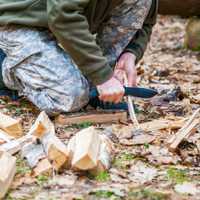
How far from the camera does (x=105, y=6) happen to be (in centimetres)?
287

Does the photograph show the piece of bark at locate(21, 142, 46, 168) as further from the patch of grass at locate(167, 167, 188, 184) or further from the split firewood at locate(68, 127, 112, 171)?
the patch of grass at locate(167, 167, 188, 184)

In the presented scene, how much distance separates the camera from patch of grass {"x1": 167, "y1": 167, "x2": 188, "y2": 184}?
217cm

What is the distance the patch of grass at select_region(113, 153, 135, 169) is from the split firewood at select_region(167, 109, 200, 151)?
172 millimetres

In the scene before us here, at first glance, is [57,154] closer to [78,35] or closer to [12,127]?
[12,127]

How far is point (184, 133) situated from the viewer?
97.3 inches

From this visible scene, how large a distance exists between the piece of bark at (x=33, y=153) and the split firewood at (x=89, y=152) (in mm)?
119

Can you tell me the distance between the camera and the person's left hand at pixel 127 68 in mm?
2957

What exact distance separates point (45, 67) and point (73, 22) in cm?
40

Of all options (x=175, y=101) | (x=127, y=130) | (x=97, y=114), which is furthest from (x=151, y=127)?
(x=175, y=101)

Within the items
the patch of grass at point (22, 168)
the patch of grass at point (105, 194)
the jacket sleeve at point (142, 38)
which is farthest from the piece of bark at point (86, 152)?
the jacket sleeve at point (142, 38)

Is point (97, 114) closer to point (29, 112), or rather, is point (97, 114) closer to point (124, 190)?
point (29, 112)

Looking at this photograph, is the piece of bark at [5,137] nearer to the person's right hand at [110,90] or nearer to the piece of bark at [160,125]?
the person's right hand at [110,90]

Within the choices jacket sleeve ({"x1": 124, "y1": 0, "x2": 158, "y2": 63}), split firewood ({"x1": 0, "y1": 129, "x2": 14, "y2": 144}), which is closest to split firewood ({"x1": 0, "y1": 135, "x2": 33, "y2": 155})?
split firewood ({"x1": 0, "y1": 129, "x2": 14, "y2": 144})

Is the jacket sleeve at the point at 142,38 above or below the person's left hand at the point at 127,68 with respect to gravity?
Answer: above
